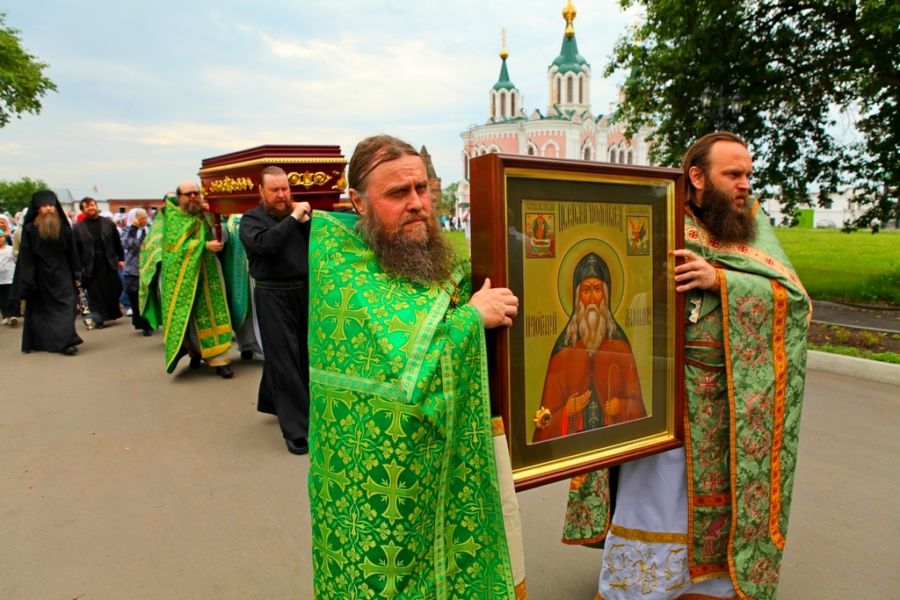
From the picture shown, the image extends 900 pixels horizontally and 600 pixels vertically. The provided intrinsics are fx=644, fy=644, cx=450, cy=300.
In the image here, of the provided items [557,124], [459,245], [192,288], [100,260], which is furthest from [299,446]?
[557,124]

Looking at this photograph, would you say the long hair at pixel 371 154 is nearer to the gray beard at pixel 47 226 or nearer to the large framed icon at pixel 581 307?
the large framed icon at pixel 581 307

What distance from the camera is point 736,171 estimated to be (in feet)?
7.33

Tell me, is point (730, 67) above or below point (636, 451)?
above

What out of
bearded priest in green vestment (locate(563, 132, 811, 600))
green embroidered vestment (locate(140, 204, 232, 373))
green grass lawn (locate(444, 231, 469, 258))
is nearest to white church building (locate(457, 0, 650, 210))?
green grass lawn (locate(444, 231, 469, 258))

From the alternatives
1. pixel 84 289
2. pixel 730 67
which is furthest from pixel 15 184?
pixel 730 67

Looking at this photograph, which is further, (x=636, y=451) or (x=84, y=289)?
(x=84, y=289)

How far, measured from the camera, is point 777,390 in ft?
7.22

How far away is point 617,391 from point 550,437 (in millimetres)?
285

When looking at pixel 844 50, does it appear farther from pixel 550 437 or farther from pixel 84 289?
pixel 84 289

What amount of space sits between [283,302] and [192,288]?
91.7 inches

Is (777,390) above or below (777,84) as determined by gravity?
below

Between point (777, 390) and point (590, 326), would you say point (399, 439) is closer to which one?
point (590, 326)

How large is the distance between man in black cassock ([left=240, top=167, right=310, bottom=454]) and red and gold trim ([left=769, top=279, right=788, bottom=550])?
3.05 meters

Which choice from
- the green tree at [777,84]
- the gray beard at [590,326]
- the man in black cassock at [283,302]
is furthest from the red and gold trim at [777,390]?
the green tree at [777,84]
